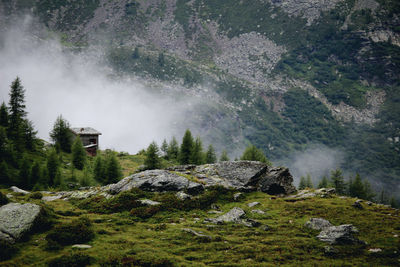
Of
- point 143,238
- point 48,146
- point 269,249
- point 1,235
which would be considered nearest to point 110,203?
point 143,238

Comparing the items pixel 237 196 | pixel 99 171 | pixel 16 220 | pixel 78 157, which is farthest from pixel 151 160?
pixel 16 220

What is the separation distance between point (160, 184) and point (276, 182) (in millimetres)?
17923

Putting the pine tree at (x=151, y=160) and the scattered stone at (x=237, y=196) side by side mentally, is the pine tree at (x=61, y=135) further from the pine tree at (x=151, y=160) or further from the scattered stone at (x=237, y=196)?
the scattered stone at (x=237, y=196)

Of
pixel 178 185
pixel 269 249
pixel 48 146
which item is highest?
pixel 48 146

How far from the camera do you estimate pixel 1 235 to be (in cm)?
2036

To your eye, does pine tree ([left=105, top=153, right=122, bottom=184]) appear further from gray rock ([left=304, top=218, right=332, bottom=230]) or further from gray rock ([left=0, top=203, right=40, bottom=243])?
gray rock ([left=304, top=218, right=332, bottom=230])

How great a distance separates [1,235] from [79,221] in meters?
6.03

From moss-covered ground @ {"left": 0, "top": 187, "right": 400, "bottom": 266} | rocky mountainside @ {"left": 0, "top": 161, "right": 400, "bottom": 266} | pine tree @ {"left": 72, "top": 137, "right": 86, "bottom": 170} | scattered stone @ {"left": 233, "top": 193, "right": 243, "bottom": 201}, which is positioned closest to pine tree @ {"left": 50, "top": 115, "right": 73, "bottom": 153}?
pine tree @ {"left": 72, "top": 137, "right": 86, "bottom": 170}

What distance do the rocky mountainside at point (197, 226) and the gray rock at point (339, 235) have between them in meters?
0.09

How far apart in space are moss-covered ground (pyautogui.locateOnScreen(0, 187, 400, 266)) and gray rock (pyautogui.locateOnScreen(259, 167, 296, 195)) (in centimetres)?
686

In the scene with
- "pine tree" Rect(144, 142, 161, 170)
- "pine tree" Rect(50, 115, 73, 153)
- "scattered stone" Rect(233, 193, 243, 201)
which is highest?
"pine tree" Rect(50, 115, 73, 153)

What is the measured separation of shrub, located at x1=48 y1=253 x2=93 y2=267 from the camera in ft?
59.7

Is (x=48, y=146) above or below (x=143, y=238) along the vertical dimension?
above

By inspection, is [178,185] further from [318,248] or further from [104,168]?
[104,168]
